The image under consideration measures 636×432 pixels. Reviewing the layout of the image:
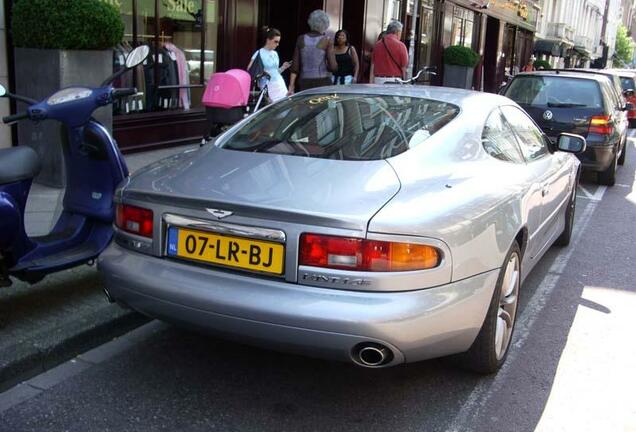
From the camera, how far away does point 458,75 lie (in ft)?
68.1

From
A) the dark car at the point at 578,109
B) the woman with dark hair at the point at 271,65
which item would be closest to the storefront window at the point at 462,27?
the dark car at the point at 578,109

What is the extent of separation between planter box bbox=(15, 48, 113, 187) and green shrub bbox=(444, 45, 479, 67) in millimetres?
15303

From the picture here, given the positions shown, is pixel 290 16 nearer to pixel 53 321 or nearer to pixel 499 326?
pixel 53 321

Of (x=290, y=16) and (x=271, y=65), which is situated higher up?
(x=290, y=16)

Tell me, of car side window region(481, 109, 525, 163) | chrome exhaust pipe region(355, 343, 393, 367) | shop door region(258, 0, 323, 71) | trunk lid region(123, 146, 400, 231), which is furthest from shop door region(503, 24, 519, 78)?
chrome exhaust pipe region(355, 343, 393, 367)

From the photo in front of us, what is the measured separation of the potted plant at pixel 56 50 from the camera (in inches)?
253

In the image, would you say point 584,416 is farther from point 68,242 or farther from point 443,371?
point 68,242

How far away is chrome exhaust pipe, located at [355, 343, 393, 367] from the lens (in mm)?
2828

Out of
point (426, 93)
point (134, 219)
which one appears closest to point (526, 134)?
point (426, 93)

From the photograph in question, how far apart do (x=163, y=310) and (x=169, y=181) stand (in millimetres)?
629

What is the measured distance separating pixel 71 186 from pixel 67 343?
1087mm

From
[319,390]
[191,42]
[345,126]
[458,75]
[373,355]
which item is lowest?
[319,390]

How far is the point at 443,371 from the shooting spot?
3.71m

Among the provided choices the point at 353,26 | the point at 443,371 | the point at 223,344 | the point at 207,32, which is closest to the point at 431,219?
the point at 443,371
